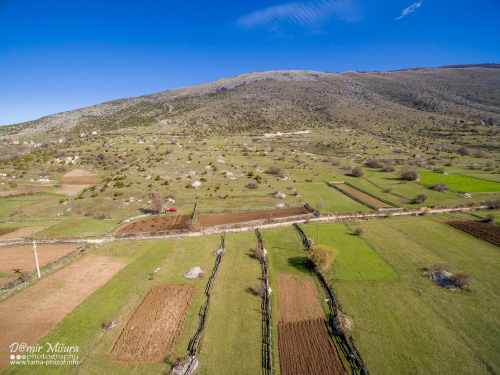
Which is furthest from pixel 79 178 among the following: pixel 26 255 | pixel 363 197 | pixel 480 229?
pixel 480 229

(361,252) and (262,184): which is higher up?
(262,184)

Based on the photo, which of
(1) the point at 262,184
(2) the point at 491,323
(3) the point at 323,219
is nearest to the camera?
(2) the point at 491,323

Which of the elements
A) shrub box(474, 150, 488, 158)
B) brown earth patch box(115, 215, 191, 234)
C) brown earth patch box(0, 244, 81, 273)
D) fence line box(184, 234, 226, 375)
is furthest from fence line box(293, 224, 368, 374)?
shrub box(474, 150, 488, 158)

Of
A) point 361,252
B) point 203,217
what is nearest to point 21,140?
point 203,217

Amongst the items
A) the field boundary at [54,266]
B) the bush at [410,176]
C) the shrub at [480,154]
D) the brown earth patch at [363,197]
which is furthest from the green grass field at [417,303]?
the shrub at [480,154]

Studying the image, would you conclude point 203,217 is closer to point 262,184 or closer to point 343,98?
point 262,184

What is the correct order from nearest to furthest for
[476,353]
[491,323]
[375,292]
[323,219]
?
[476,353]
[491,323]
[375,292]
[323,219]

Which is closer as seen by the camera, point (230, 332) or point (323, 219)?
point (230, 332)

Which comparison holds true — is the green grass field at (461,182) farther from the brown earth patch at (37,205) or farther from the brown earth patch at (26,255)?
the brown earth patch at (37,205)
